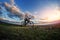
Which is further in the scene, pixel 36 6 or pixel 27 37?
pixel 36 6

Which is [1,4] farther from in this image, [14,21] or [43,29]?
[43,29]

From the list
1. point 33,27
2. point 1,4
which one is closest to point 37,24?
point 33,27

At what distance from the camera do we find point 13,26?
2.39 metres

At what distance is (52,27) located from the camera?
2.45 metres

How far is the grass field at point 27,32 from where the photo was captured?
2307mm

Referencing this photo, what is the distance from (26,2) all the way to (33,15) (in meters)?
0.27

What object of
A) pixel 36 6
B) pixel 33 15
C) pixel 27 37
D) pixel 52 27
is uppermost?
pixel 36 6

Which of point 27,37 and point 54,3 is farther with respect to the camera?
point 54,3

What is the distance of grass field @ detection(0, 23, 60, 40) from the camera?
90.8 inches

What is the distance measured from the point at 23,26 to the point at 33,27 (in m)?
0.18

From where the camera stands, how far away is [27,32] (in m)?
2.36

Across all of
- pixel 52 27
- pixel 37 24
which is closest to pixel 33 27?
pixel 37 24

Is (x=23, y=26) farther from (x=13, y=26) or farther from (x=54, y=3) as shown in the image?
(x=54, y=3)

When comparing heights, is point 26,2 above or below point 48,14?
above
